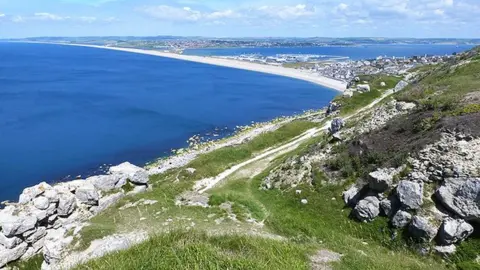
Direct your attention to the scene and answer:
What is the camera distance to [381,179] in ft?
76.5

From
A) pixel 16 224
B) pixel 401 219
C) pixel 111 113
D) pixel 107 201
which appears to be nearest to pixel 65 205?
pixel 107 201

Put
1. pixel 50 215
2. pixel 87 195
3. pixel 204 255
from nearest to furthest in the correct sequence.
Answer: pixel 204 255, pixel 50 215, pixel 87 195

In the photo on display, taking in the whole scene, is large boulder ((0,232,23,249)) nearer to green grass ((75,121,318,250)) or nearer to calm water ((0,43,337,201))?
green grass ((75,121,318,250))

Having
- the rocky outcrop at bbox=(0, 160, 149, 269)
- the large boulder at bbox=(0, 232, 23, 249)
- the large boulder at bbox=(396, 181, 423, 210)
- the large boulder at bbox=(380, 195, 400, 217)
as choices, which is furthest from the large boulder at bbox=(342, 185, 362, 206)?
the large boulder at bbox=(0, 232, 23, 249)

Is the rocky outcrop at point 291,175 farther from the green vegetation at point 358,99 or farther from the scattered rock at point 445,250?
the green vegetation at point 358,99

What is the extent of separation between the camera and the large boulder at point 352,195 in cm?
2435

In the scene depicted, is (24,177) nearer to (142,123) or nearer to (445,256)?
(142,123)

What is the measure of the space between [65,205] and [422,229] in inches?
936

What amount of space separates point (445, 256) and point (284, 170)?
15.9m

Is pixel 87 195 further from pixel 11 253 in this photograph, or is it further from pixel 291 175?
pixel 291 175

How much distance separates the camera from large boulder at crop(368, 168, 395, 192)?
23245 mm

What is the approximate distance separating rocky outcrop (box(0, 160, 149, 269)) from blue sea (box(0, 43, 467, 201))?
26.6 meters

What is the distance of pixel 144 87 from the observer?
155m

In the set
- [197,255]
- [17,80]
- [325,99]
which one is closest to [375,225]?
[197,255]
